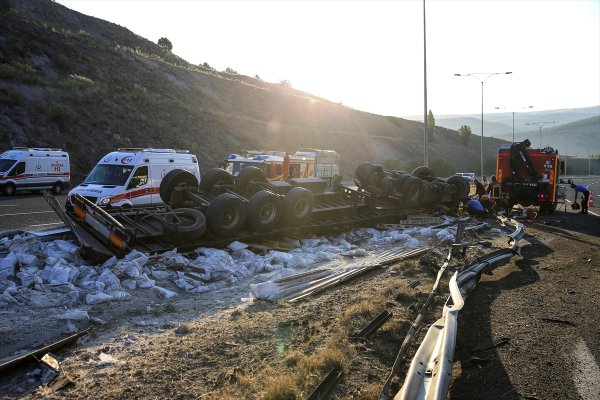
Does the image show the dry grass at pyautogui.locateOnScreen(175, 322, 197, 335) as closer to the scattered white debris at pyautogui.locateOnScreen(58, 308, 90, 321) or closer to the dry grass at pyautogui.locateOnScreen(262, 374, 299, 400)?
the scattered white debris at pyautogui.locateOnScreen(58, 308, 90, 321)

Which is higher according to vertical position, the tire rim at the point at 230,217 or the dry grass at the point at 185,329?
the tire rim at the point at 230,217

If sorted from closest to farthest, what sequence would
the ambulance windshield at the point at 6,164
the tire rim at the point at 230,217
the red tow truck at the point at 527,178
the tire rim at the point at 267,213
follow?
the tire rim at the point at 230,217 < the tire rim at the point at 267,213 < the red tow truck at the point at 527,178 < the ambulance windshield at the point at 6,164

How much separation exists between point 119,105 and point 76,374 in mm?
35638

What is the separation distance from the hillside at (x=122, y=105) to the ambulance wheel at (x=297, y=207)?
2213 cm

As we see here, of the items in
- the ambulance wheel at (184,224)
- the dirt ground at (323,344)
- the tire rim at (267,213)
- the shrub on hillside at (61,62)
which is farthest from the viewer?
the shrub on hillside at (61,62)

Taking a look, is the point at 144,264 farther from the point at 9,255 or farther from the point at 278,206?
the point at 278,206

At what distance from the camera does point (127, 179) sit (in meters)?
14.4

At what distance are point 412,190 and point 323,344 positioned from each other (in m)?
Result: 11.5

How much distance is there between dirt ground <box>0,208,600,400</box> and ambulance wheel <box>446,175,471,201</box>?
33.0 ft

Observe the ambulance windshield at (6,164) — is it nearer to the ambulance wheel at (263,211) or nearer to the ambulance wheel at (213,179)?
the ambulance wheel at (213,179)

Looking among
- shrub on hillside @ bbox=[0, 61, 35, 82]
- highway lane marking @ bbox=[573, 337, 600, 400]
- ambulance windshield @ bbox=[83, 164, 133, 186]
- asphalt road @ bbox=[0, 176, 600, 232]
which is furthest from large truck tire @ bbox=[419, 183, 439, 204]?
shrub on hillside @ bbox=[0, 61, 35, 82]

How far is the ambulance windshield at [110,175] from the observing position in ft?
47.2

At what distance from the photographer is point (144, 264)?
835cm

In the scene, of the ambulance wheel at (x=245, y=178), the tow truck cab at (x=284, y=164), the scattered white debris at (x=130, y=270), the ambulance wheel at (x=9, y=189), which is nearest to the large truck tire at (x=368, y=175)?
the tow truck cab at (x=284, y=164)
